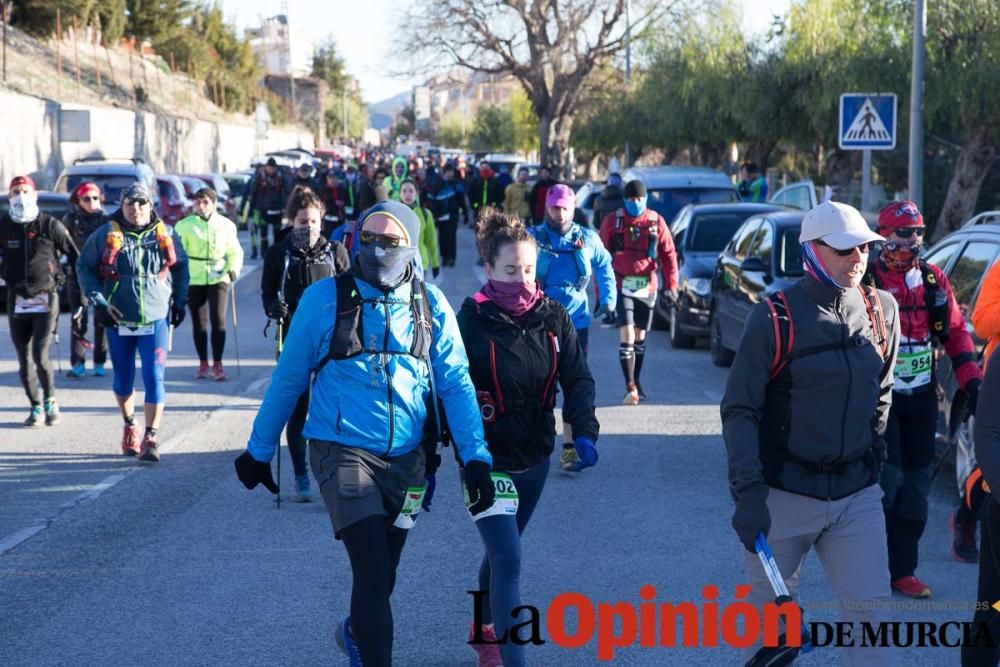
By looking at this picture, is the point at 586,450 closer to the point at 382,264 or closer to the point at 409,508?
the point at 409,508

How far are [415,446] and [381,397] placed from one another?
222mm

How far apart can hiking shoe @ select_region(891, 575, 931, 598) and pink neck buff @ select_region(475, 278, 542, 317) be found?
2.30m

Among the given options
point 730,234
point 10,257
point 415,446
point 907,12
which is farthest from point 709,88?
point 415,446

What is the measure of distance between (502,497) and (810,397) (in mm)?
1228

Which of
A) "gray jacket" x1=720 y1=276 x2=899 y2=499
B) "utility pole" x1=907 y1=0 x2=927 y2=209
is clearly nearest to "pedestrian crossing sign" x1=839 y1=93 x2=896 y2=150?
"utility pole" x1=907 y1=0 x2=927 y2=209

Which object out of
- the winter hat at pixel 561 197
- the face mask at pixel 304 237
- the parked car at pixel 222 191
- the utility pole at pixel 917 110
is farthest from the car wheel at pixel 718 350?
the parked car at pixel 222 191

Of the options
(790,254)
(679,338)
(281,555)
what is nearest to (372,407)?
(281,555)

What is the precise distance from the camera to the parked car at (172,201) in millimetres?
24500

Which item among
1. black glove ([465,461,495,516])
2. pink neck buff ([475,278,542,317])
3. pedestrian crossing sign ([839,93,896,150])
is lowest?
black glove ([465,461,495,516])

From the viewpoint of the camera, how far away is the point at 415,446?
4.96m

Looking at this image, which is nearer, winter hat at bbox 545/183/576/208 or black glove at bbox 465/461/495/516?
black glove at bbox 465/461/495/516

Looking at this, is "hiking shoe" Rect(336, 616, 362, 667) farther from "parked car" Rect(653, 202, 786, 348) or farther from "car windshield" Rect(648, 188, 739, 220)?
"car windshield" Rect(648, 188, 739, 220)

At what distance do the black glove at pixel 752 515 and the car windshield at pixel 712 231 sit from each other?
1281 centimetres

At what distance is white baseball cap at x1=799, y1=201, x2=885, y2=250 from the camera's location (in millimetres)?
4629
